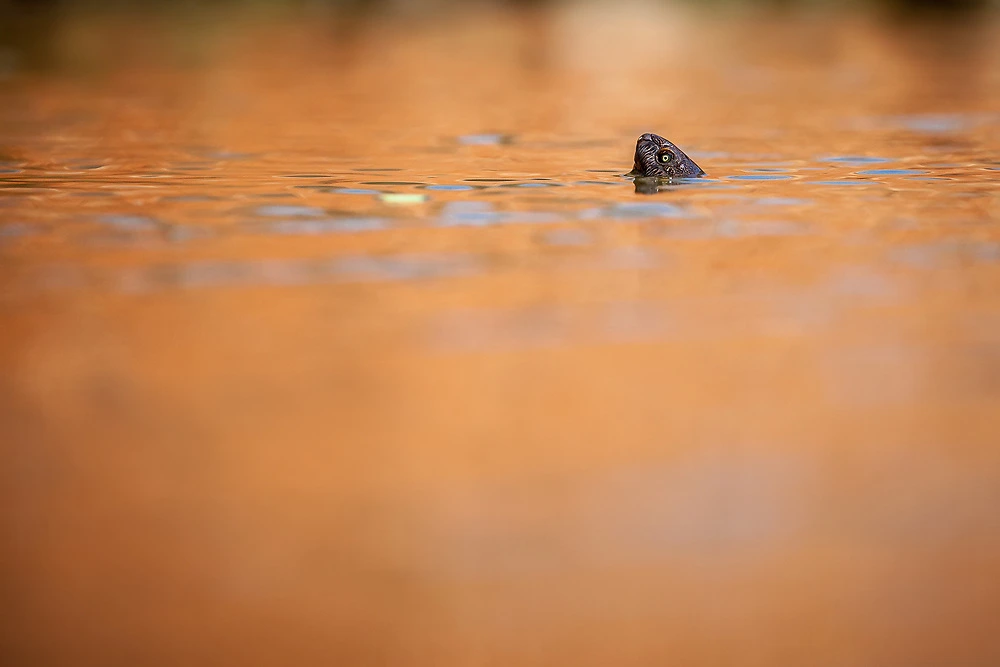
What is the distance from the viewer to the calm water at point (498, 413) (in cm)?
289

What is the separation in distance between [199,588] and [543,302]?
2.46m

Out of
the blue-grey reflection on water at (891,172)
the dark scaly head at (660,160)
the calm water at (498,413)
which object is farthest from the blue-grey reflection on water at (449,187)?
the blue-grey reflection on water at (891,172)

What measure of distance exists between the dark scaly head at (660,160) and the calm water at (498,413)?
241 millimetres

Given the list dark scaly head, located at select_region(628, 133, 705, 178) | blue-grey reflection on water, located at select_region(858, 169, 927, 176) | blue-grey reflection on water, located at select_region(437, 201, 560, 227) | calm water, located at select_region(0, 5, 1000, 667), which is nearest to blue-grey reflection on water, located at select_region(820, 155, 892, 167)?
calm water, located at select_region(0, 5, 1000, 667)

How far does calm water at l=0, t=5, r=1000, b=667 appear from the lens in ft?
9.47

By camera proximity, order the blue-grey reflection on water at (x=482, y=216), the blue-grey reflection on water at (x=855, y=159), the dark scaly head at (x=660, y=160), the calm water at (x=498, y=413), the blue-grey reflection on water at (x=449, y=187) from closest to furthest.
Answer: the calm water at (x=498, y=413)
the blue-grey reflection on water at (x=482, y=216)
the blue-grey reflection on water at (x=449, y=187)
the dark scaly head at (x=660, y=160)
the blue-grey reflection on water at (x=855, y=159)

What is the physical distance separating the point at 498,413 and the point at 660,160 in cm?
456

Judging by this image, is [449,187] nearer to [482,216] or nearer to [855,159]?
[482,216]

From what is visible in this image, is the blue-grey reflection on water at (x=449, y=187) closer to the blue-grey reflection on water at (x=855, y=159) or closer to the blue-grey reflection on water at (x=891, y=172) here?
the blue-grey reflection on water at (x=891, y=172)

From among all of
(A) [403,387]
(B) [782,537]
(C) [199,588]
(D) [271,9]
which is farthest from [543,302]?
(D) [271,9]

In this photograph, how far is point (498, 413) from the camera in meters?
4.03

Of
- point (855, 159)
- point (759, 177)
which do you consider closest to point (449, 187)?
point (759, 177)

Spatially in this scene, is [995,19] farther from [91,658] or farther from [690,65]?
[91,658]

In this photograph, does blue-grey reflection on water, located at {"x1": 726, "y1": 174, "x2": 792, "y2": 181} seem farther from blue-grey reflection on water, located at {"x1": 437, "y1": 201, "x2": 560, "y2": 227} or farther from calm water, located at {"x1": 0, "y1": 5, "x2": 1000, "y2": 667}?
blue-grey reflection on water, located at {"x1": 437, "y1": 201, "x2": 560, "y2": 227}
